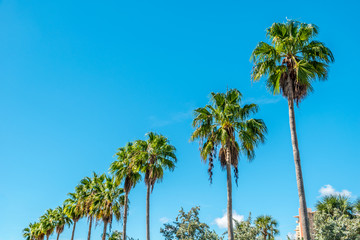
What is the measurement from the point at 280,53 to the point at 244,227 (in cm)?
1745

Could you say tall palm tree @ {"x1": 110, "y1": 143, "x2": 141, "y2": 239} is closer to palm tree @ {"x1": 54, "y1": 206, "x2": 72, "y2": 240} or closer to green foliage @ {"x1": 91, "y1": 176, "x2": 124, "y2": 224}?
green foliage @ {"x1": 91, "y1": 176, "x2": 124, "y2": 224}

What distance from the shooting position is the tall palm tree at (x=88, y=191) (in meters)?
41.5

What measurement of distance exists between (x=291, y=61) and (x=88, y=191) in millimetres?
33423

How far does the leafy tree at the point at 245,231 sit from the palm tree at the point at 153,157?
789cm

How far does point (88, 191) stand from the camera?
44.8 m

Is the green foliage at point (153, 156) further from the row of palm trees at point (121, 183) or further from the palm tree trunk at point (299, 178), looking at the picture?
the palm tree trunk at point (299, 178)

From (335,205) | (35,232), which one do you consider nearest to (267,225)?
(335,205)

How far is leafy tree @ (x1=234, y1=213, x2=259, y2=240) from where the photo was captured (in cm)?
3022

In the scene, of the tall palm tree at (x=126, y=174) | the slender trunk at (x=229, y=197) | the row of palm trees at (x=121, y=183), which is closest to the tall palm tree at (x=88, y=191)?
the row of palm trees at (x=121, y=183)

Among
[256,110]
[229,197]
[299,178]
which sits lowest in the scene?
[299,178]

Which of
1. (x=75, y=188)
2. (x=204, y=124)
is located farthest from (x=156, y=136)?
(x=75, y=188)

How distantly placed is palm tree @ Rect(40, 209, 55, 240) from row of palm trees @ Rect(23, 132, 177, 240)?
1746 mm

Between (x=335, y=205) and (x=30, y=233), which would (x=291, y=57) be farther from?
(x=30, y=233)

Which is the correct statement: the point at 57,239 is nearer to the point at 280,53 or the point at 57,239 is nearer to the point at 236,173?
the point at 236,173
